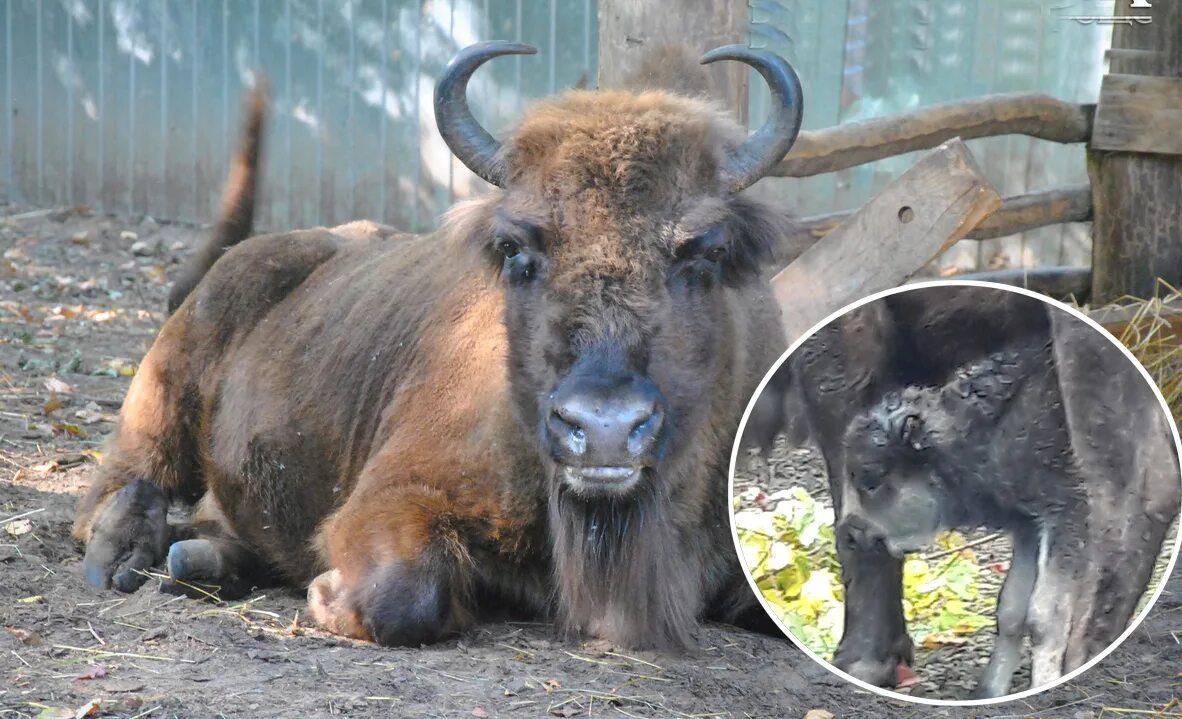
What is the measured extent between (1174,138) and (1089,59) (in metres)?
3.27

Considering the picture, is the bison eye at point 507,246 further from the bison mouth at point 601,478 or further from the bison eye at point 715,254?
the bison mouth at point 601,478

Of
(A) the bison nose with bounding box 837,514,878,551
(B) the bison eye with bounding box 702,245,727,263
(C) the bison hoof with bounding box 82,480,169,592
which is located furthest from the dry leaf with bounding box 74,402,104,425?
(A) the bison nose with bounding box 837,514,878,551

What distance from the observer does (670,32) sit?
5836 millimetres

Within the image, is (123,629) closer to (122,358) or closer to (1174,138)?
A: (122,358)

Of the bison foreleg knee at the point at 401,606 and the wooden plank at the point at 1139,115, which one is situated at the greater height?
the wooden plank at the point at 1139,115

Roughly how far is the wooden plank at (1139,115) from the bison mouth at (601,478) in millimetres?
4414

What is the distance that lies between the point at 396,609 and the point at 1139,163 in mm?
4904

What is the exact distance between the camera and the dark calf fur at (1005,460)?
10.8 feet

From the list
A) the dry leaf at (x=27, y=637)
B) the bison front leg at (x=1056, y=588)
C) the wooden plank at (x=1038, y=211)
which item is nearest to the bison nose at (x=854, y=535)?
the bison front leg at (x=1056, y=588)

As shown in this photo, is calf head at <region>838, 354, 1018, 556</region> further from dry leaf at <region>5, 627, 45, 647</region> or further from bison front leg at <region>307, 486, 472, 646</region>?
dry leaf at <region>5, 627, 45, 647</region>

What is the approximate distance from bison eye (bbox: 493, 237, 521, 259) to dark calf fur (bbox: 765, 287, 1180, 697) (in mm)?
1157

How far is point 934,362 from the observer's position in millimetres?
3357

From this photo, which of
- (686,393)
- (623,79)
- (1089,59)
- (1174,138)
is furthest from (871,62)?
(686,393)

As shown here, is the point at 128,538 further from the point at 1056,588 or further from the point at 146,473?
the point at 1056,588
